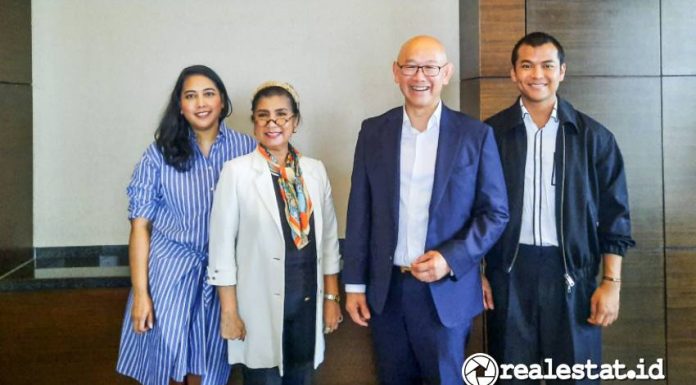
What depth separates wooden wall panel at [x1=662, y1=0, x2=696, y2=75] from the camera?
2.69 m

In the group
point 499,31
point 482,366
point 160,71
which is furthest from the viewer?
point 160,71

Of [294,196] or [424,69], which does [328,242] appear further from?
[424,69]

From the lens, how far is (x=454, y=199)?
6.02 feet

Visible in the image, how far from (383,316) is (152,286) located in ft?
2.83

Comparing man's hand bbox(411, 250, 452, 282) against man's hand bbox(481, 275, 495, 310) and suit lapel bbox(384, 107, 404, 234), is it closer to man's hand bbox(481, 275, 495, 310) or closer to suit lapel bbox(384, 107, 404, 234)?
suit lapel bbox(384, 107, 404, 234)

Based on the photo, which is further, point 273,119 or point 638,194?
point 638,194

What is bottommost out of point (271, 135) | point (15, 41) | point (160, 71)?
point (271, 135)

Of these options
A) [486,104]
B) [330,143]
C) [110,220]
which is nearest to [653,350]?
[486,104]

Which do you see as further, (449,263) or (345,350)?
(345,350)

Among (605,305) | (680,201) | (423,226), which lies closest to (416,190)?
(423,226)

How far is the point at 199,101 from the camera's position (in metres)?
2.13

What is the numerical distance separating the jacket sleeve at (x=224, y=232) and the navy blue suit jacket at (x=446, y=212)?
40 cm

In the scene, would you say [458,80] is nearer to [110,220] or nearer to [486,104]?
→ [486,104]

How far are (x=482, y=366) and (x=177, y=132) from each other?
1487 mm
